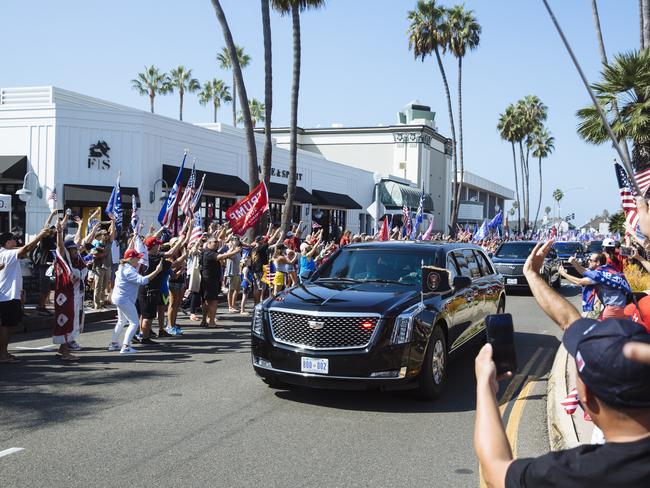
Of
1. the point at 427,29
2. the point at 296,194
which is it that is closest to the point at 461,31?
the point at 427,29

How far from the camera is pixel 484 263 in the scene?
34.6ft

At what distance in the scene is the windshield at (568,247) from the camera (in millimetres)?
25609

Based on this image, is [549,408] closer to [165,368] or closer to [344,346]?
[344,346]

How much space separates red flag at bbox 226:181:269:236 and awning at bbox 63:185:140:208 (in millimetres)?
8330

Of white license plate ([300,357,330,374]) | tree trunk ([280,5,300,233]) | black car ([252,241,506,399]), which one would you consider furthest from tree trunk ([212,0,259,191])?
white license plate ([300,357,330,374])

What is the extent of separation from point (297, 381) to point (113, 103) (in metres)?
27.4

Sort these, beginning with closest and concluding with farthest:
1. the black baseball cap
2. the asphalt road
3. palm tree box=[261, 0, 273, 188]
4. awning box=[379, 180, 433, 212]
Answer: the black baseball cap → the asphalt road → palm tree box=[261, 0, 273, 188] → awning box=[379, 180, 433, 212]

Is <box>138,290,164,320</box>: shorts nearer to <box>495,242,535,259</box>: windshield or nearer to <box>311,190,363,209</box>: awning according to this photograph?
<box>495,242,535,259</box>: windshield

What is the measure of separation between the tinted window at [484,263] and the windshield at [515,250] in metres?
11.0

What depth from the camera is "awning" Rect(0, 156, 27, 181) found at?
2233 centimetres

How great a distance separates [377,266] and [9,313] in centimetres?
512

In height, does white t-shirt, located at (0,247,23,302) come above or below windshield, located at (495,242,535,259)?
below

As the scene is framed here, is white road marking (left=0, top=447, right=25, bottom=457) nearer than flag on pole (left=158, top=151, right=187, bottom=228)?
Yes

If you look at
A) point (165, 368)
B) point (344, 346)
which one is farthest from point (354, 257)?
point (165, 368)
